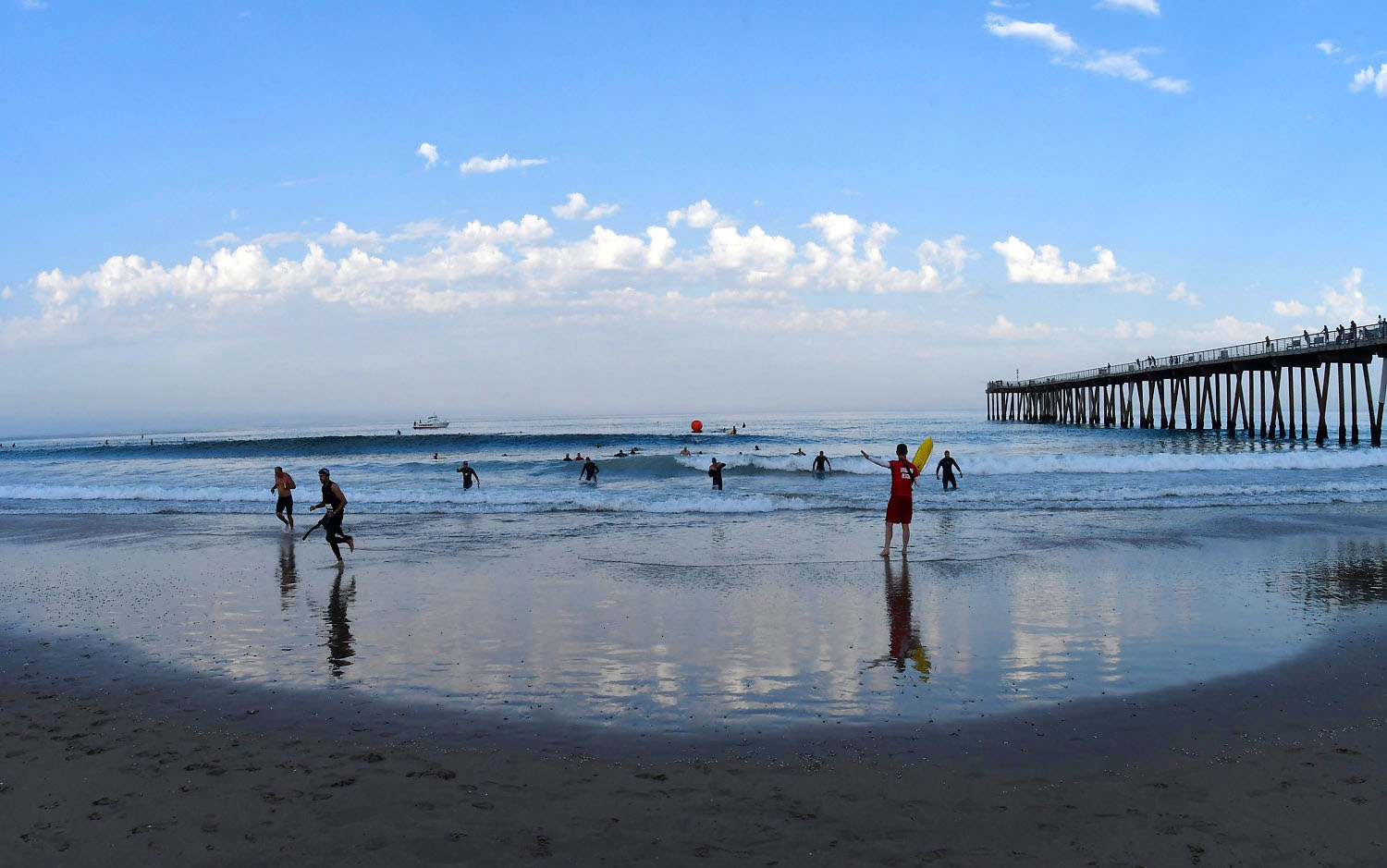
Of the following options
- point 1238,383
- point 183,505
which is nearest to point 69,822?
point 183,505

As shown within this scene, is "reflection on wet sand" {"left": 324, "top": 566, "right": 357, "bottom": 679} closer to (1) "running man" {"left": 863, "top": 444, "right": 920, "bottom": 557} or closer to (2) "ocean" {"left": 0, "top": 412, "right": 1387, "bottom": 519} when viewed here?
(1) "running man" {"left": 863, "top": 444, "right": 920, "bottom": 557}

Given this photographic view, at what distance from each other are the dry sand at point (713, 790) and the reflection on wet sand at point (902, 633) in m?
1.43

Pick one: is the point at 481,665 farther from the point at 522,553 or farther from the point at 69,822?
the point at 522,553

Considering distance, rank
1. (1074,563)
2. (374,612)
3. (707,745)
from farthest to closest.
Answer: (1074,563), (374,612), (707,745)

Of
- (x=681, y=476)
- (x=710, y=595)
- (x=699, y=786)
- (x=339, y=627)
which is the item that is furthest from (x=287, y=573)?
(x=681, y=476)

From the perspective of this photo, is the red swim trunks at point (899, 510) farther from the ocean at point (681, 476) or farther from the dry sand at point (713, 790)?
the ocean at point (681, 476)

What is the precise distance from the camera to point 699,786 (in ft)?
15.3

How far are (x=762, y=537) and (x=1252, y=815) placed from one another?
36.9 feet

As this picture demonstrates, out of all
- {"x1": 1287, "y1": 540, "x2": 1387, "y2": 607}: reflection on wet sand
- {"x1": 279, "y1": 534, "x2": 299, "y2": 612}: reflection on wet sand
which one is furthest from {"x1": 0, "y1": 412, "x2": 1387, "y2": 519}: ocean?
{"x1": 1287, "y1": 540, "x2": 1387, "y2": 607}: reflection on wet sand

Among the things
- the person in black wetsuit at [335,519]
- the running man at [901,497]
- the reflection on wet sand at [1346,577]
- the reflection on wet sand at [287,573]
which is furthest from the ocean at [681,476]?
the person in black wetsuit at [335,519]

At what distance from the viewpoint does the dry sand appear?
4004 mm

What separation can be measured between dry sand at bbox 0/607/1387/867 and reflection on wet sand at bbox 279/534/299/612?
412 centimetres

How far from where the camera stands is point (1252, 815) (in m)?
4.29

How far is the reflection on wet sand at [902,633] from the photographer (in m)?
7.10
